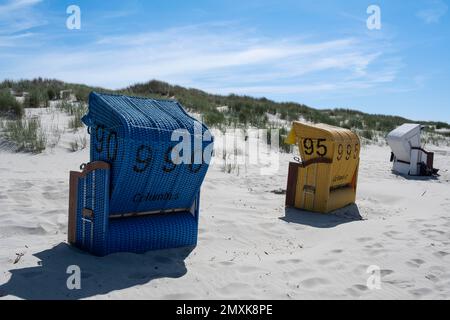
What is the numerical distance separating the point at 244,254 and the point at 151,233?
3.43ft

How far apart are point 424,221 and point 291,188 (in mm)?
2078

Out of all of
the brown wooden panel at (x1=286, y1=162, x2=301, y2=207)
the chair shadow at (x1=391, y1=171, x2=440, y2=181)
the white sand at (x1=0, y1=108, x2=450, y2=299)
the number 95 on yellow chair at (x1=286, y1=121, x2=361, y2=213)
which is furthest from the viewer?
the chair shadow at (x1=391, y1=171, x2=440, y2=181)

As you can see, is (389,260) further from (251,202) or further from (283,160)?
(283,160)

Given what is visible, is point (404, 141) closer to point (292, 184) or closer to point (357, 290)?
point (292, 184)

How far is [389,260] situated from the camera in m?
5.07

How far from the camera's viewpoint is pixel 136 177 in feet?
15.7

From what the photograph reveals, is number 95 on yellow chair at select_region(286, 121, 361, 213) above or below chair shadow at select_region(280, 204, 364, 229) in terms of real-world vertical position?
above

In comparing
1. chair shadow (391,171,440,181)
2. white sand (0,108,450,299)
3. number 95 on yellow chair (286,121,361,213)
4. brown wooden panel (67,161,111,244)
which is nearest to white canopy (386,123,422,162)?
chair shadow (391,171,440,181)

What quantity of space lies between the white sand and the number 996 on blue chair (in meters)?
0.19

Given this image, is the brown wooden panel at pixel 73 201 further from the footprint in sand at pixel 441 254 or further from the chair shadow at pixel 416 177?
the chair shadow at pixel 416 177

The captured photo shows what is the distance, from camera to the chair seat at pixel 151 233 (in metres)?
4.87

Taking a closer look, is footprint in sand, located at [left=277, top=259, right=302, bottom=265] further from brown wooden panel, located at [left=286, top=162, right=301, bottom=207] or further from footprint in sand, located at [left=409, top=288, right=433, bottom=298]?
brown wooden panel, located at [left=286, top=162, right=301, bottom=207]

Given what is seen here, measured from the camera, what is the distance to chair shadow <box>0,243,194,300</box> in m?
3.88
